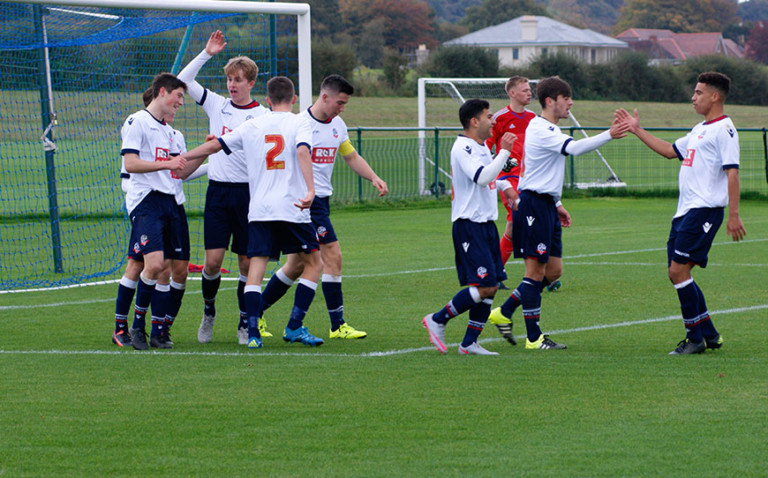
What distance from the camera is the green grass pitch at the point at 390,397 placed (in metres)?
5.13

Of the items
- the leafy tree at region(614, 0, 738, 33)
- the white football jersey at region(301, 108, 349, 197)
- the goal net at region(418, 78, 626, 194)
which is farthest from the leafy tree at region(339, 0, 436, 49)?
the white football jersey at region(301, 108, 349, 197)

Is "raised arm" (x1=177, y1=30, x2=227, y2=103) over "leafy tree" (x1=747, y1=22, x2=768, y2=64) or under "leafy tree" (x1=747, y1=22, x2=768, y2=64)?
under

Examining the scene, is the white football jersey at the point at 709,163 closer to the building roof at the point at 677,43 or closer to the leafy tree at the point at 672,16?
the building roof at the point at 677,43

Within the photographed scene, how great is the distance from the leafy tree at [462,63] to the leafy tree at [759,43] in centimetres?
5208

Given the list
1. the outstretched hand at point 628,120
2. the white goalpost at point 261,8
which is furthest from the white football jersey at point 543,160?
the white goalpost at point 261,8

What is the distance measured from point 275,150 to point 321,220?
38.2 inches

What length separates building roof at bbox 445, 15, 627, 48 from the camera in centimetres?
10306

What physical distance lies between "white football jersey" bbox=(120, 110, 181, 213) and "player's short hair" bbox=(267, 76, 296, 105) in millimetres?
897

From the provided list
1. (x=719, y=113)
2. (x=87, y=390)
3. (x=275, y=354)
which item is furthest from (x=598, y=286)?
(x=87, y=390)

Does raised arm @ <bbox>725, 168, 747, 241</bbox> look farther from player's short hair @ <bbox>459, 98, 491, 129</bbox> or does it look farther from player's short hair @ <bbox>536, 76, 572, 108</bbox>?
player's short hair @ <bbox>459, 98, 491, 129</bbox>

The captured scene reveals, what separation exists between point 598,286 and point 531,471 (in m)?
6.71

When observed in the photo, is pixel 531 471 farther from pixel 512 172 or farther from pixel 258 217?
pixel 512 172

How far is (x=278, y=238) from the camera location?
8.16 metres

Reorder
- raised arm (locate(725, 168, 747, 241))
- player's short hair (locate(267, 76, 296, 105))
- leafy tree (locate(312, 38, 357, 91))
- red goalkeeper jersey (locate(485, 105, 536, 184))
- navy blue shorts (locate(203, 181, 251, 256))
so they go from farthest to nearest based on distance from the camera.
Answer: leafy tree (locate(312, 38, 357, 91)), red goalkeeper jersey (locate(485, 105, 536, 184)), navy blue shorts (locate(203, 181, 251, 256)), player's short hair (locate(267, 76, 296, 105)), raised arm (locate(725, 168, 747, 241))
